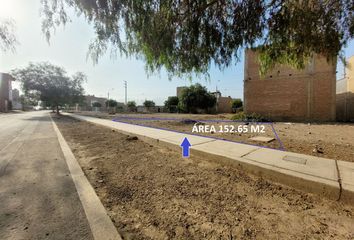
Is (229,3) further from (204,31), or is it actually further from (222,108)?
(222,108)

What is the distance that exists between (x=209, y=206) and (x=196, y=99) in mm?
31547

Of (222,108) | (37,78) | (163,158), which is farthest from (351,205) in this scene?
(222,108)

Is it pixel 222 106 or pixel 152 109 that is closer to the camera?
pixel 222 106

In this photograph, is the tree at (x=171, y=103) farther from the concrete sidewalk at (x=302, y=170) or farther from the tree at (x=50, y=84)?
the concrete sidewalk at (x=302, y=170)

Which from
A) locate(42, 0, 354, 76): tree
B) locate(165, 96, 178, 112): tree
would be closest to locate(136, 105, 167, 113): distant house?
locate(165, 96, 178, 112): tree

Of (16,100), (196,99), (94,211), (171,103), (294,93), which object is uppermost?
(16,100)

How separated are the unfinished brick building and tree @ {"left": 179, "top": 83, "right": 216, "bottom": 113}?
50.0 ft

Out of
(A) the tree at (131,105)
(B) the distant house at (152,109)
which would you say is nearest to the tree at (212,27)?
(B) the distant house at (152,109)

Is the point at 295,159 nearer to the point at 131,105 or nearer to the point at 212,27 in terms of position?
the point at 212,27

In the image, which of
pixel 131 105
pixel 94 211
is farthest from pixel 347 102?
pixel 131 105

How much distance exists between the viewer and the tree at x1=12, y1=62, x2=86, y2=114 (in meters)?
23.8

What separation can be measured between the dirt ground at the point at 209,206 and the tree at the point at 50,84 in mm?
27562

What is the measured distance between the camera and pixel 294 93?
53.2 feet

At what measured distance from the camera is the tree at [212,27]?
3.36m
